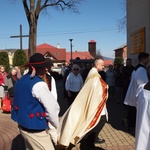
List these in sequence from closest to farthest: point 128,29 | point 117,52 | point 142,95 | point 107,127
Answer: point 142,95 < point 107,127 < point 128,29 < point 117,52

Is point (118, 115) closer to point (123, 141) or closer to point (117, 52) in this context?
point (123, 141)

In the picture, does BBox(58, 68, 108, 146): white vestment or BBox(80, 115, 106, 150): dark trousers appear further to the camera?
BBox(80, 115, 106, 150): dark trousers

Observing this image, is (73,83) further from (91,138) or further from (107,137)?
(91,138)

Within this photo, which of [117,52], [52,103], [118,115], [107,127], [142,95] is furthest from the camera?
[117,52]

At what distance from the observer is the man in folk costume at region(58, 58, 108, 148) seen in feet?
19.6

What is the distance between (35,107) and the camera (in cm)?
360

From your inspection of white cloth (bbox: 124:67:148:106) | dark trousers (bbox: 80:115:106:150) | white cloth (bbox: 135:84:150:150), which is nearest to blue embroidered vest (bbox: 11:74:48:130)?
white cloth (bbox: 135:84:150:150)

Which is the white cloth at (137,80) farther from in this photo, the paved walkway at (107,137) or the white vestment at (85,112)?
the white vestment at (85,112)

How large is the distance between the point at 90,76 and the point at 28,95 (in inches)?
108

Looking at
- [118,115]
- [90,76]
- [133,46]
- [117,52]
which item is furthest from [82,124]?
[117,52]

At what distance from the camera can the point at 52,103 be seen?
3604mm

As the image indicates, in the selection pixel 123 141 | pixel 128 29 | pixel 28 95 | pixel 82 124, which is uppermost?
pixel 128 29

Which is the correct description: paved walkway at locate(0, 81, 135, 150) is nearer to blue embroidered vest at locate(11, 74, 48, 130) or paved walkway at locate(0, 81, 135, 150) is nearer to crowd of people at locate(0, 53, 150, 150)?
crowd of people at locate(0, 53, 150, 150)

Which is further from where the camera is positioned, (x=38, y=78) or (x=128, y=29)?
(x=128, y=29)
